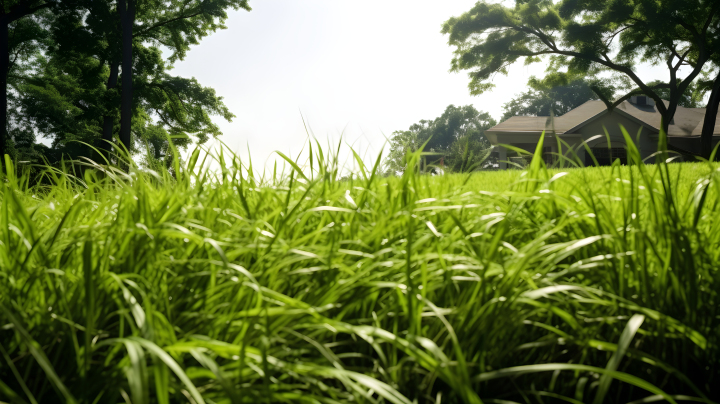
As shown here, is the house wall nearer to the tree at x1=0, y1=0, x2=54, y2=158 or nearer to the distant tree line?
the distant tree line

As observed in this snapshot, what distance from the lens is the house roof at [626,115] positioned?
91.1ft

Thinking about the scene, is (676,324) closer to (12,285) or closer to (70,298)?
(70,298)

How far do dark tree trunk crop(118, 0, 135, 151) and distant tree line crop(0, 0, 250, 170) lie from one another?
0.04m

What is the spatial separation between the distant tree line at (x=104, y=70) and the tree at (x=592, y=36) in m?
12.4

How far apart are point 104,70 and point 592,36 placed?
25.7 metres

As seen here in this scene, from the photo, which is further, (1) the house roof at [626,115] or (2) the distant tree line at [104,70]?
(1) the house roof at [626,115]

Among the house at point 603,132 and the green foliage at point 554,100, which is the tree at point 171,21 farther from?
the green foliage at point 554,100

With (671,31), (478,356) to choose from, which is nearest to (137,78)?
(478,356)

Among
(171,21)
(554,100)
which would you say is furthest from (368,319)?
(554,100)

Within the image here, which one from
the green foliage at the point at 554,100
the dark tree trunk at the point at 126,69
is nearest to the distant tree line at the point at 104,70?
the dark tree trunk at the point at 126,69

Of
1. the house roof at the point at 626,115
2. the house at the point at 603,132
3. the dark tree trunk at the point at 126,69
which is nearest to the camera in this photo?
the dark tree trunk at the point at 126,69

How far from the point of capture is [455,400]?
3.07 feet

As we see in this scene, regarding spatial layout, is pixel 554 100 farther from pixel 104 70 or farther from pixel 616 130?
pixel 104 70

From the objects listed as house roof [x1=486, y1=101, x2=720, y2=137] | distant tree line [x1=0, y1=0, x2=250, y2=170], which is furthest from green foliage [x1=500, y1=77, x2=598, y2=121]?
distant tree line [x1=0, y1=0, x2=250, y2=170]
